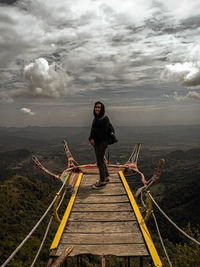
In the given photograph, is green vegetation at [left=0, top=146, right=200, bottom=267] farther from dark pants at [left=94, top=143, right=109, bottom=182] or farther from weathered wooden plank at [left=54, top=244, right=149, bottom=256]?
weathered wooden plank at [left=54, top=244, right=149, bottom=256]

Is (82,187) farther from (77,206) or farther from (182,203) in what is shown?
(182,203)

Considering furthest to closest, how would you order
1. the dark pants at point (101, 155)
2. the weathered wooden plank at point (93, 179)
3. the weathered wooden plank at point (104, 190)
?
1. the weathered wooden plank at point (93, 179)
2. the dark pants at point (101, 155)
3. the weathered wooden plank at point (104, 190)

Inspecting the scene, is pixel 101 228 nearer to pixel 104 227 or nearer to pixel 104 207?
pixel 104 227

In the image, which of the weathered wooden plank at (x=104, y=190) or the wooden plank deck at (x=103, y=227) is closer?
the wooden plank deck at (x=103, y=227)

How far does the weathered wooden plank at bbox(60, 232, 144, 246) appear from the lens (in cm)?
424

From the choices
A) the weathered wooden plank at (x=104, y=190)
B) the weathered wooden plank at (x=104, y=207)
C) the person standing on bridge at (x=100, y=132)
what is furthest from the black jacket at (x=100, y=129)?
the weathered wooden plank at (x=104, y=207)

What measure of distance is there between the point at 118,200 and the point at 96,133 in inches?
104

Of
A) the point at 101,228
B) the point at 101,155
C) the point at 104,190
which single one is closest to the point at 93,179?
the point at 104,190

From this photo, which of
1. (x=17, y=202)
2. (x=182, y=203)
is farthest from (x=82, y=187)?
(x=182, y=203)

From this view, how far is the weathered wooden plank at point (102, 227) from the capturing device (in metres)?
4.67

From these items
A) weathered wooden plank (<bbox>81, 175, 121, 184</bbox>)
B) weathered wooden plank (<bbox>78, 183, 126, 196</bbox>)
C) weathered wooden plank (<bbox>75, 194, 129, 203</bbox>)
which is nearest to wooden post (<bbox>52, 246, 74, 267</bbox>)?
weathered wooden plank (<bbox>75, 194, 129, 203</bbox>)

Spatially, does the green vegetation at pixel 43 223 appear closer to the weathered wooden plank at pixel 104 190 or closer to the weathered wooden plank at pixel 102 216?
the weathered wooden plank at pixel 104 190

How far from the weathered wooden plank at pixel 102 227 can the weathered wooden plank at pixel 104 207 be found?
675 millimetres

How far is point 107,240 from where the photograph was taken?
14.1 ft
